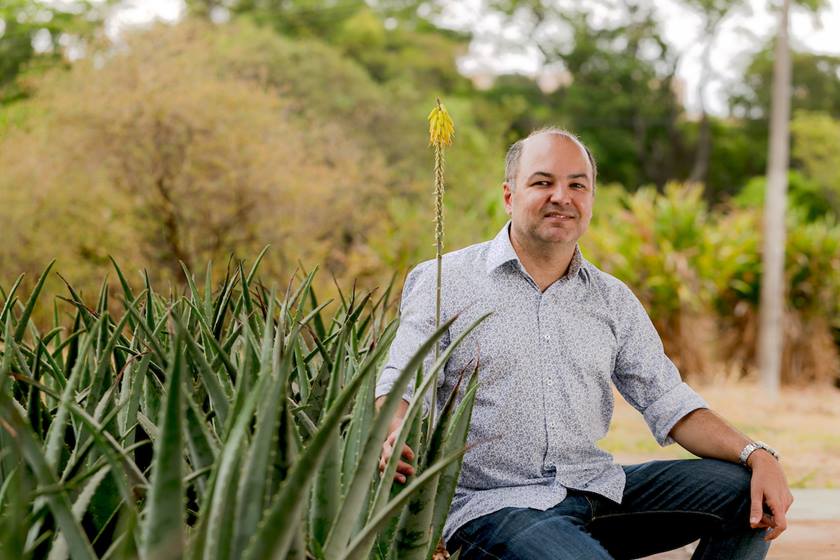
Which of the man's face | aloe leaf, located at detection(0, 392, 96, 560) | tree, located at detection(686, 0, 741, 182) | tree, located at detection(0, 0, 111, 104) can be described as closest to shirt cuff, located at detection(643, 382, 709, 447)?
the man's face

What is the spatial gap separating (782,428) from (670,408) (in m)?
6.65

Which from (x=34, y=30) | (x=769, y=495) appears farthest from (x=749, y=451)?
(x=34, y=30)

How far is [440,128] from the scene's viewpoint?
1654 millimetres

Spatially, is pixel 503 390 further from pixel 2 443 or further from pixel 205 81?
pixel 205 81

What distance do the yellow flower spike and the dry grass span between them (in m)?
4.74

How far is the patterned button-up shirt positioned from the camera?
2.35 m

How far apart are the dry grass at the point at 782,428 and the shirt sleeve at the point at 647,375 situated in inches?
141

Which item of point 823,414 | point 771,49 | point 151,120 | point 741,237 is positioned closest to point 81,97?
point 151,120

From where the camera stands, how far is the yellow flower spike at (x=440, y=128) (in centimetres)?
166

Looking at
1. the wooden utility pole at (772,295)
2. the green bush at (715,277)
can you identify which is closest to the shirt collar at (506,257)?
the green bush at (715,277)

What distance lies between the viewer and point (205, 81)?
1224 cm

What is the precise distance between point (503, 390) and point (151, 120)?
10143 mm

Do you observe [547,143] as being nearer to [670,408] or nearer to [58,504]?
[670,408]

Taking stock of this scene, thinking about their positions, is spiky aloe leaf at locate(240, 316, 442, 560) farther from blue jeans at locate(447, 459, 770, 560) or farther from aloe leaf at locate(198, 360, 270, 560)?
blue jeans at locate(447, 459, 770, 560)
